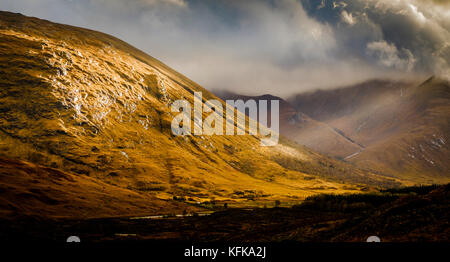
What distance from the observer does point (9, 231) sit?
5972 centimetres

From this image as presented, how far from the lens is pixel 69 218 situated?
84.3 meters

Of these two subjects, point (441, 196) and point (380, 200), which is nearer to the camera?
point (441, 196)

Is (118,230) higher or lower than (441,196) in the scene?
lower

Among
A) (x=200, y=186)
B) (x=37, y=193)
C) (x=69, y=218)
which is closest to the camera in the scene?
(x=69, y=218)

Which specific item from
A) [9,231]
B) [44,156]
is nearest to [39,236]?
[9,231]

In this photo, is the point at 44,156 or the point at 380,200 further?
the point at 44,156

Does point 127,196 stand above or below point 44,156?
below

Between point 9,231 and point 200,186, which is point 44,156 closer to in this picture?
point 200,186
